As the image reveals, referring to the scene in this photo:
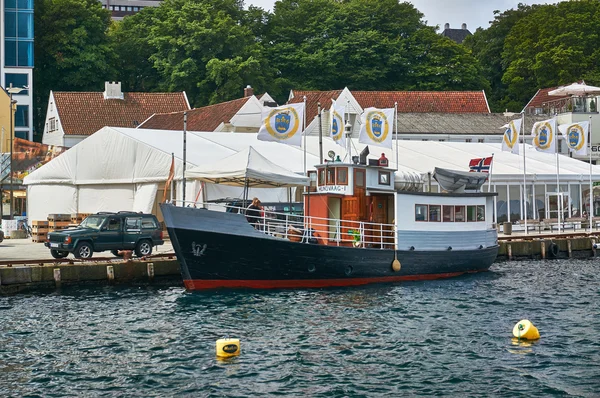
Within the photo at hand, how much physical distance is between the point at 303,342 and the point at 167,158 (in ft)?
73.2

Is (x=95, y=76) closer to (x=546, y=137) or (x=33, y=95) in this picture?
(x=33, y=95)

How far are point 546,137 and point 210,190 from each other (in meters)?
17.7

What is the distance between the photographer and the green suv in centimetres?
3136

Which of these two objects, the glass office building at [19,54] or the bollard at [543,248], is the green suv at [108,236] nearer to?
the bollard at [543,248]

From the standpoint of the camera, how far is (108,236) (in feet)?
105

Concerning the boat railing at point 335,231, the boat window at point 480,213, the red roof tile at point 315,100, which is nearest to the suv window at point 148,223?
the boat railing at point 335,231

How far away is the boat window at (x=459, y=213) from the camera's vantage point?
3319cm

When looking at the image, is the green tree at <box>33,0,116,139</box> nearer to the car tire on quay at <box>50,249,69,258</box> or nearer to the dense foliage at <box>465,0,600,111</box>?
the dense foliage at <box>465,0,600,111</box>

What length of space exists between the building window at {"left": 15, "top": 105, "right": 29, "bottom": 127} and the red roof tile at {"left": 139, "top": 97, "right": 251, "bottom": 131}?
16657mm

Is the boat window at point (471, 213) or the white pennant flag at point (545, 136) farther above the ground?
the white pennant flag at point (545, 136)

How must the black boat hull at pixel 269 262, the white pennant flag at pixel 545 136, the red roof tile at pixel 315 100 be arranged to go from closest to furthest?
the black boat hull at pixel 269 262, the white pennant flag at pixel 545 136, the red roof tile at pixel 315 100

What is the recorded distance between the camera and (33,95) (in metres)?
85.8

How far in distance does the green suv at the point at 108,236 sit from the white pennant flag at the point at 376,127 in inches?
359

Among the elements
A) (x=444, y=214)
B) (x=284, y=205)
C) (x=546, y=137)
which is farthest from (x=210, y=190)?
(x=546, y=137)
